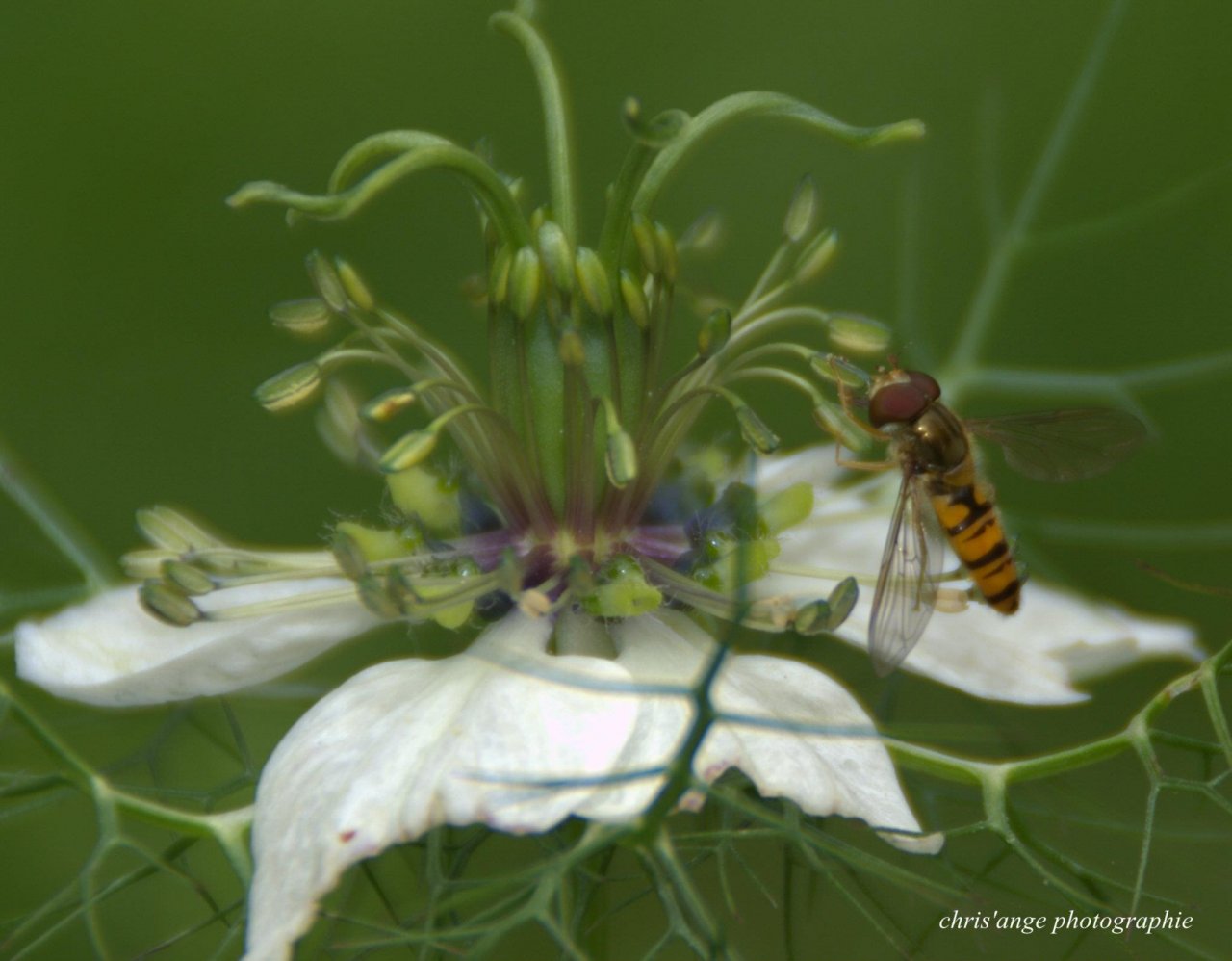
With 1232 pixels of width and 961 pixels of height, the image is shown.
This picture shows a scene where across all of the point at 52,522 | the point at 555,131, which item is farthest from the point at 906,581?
the point at 52,522

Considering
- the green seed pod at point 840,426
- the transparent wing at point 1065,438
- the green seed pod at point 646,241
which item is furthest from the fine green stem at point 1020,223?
the green seed pod at point 646,241

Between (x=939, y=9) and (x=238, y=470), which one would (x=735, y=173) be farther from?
(x=238, y=470)

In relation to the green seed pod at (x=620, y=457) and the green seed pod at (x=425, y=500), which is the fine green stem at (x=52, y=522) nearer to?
the green seed pod at (x=425, y=500)

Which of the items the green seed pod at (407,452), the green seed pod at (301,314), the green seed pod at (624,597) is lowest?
the green seed pod at (624,597)

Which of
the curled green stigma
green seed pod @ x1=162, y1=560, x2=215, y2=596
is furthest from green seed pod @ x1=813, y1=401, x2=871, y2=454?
green seed pod @ x1=162, y1=560, x2=215, y2=596

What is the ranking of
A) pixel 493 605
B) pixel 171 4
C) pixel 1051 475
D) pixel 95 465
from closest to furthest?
1. pixel 493 605
2. pixel 1051 475
3. pixel 95 465
4. pixel 171 4

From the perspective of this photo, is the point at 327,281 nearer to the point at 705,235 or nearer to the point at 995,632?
the point at 705,235

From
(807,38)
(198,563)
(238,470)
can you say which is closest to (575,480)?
(198,563)
